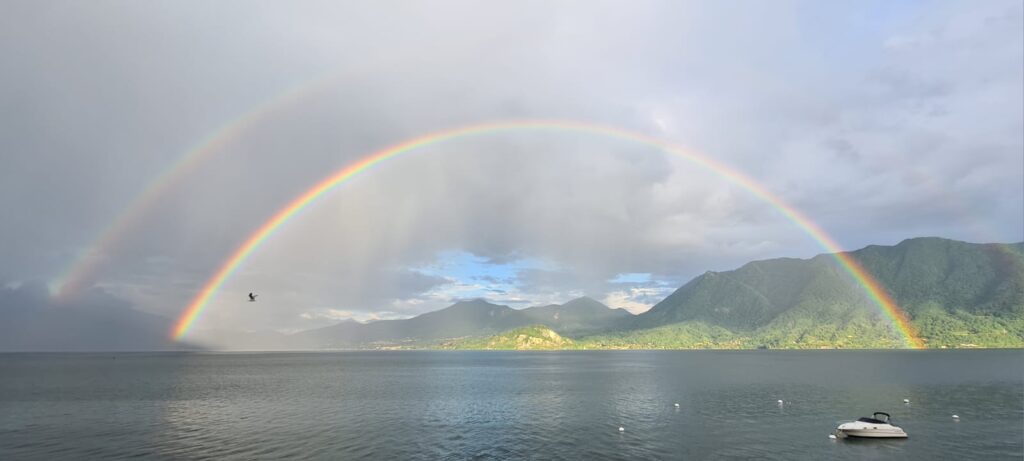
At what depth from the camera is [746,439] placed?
73.6 meters

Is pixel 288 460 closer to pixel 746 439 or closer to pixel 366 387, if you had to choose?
pixel 746 439

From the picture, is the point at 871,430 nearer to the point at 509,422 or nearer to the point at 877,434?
the point at 877,434

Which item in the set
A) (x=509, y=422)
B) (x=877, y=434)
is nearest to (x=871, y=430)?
(x=877, y=434)

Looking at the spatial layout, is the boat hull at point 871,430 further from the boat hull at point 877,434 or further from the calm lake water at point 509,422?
the calm lake water at point 509,422

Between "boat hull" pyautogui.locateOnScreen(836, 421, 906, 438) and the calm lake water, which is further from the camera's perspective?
"boat hull" pyautogui.locateOnScreen(836, 421, 906, 438)

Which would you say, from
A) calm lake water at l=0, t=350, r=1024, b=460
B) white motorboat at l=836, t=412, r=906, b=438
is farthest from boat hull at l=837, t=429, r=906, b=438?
calm lake water at l=0, t=350, r=1024, b=460

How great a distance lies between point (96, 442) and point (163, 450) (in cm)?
1427

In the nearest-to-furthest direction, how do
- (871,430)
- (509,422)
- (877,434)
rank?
(877,434), (871,430), (509,422)

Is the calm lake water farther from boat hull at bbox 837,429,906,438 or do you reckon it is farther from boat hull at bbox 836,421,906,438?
boat hull at bbox 836,421,906,438

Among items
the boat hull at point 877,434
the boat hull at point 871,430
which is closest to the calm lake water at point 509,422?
the boat hull at point 877,434

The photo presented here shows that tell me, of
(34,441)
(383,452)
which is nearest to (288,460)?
(383,452)

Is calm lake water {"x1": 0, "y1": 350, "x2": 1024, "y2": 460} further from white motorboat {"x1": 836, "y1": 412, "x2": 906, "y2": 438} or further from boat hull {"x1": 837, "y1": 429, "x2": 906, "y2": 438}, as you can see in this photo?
white motorboat {"x1": 836, "y1": 412, "x2": 906, "y2": 438}

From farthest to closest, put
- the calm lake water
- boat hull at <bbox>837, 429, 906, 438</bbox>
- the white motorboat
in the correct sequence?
the white motorboat < boat hull at <bbox>837, 429, 906, 438</bbox> < the calm lake water

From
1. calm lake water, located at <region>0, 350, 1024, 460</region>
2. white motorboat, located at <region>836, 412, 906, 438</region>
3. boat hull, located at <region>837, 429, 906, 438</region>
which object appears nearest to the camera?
calm lake water, located at <region>0, 350, 1024, 460</region>
